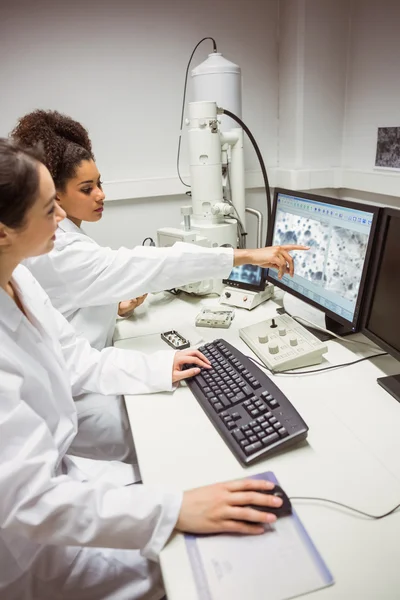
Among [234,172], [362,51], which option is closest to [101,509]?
[234,172]

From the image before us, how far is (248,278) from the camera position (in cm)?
160

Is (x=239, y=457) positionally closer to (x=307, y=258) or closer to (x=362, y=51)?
(x=307, y=258)

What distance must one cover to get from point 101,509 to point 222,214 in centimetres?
136

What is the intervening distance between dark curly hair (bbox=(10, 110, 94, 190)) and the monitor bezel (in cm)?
96

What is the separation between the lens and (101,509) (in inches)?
27.2

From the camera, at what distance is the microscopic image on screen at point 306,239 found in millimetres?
1249

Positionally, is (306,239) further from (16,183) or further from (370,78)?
(370,78)

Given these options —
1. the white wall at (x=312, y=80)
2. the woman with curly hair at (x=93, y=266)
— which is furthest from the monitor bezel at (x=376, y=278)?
the white wall at (x=312, y=80)

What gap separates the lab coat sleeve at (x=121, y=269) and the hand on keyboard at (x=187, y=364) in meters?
0.32

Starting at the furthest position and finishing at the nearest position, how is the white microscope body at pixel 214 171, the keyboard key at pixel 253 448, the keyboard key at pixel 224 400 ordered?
the white microscope body at pixel 214 171
the keyboard key at pixel 224 400
the keyboard key at pixel 253 448

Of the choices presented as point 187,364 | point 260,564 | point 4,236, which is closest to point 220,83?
point 187,364

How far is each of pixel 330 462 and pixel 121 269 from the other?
2.69 feet

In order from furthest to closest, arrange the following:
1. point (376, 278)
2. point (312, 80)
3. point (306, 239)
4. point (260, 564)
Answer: point (312, 80), point (306, 239), point (376, 278), point (260, 564)

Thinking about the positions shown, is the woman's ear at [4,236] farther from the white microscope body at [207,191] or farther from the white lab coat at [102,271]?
the white microscope body at [207,191]
